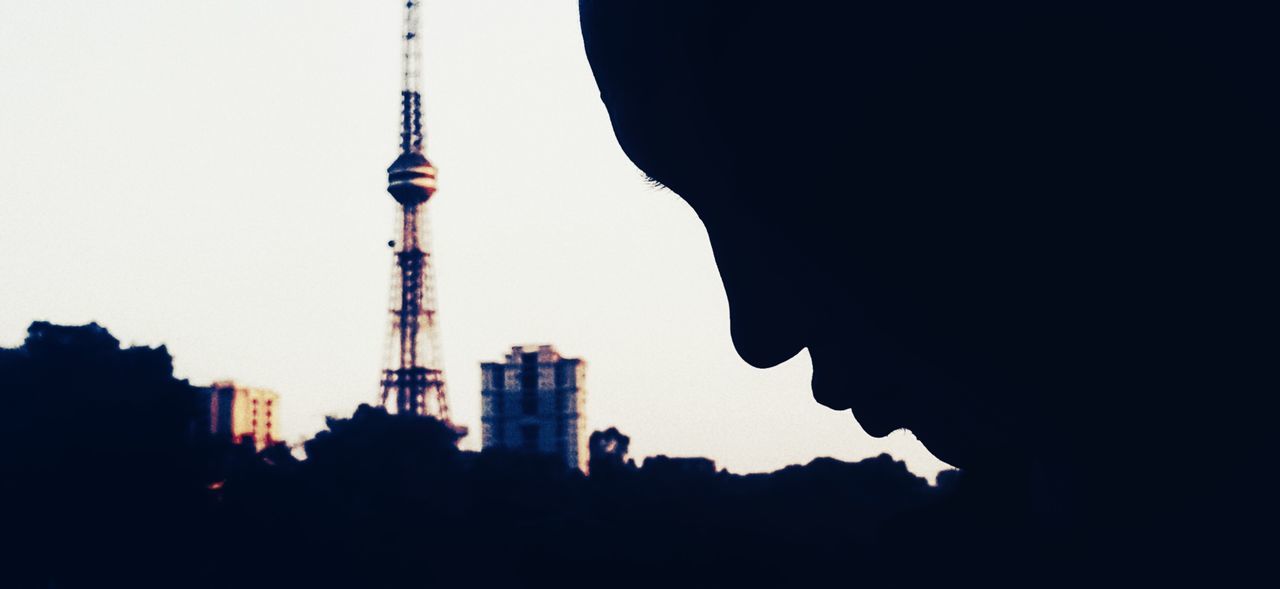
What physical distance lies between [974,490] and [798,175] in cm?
117

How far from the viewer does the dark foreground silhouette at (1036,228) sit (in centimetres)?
387

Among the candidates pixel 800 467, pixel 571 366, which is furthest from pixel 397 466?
pixel 571 366

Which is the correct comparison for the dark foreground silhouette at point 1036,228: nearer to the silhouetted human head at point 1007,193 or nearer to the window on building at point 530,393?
the silhouetted human head at point 1007,193

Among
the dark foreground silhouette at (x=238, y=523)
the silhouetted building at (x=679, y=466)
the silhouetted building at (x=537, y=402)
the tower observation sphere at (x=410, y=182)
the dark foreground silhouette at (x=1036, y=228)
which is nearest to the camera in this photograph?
the dark foreground silhouette at (x=1036, y=228)

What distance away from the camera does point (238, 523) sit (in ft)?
115

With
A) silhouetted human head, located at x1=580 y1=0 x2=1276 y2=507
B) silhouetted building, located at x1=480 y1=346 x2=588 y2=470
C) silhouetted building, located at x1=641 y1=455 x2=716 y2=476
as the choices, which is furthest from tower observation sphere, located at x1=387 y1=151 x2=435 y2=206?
silhouetted human head, located at x1=580 y1=0 x2=1276 y2=507

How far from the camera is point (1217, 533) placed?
3.91 metres

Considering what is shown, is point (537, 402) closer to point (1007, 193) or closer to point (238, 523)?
point (238, 523)

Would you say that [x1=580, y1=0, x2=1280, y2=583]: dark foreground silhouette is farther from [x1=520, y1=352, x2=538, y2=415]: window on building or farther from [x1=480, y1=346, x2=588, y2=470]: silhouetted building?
[x1=520, y1=352, x2=538, y2=415]: window on building

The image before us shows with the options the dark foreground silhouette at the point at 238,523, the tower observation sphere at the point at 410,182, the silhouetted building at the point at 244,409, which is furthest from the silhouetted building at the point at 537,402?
the dark foreground silhouette at the point at 238,523

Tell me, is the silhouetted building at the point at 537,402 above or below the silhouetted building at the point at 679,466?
above

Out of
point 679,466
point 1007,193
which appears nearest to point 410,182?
point 679,466

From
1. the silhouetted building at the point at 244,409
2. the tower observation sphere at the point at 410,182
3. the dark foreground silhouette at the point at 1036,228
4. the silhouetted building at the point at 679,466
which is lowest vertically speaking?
the dark foreground silhouette at the point at 1036,228

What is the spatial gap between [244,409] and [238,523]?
→ 74.9 m
